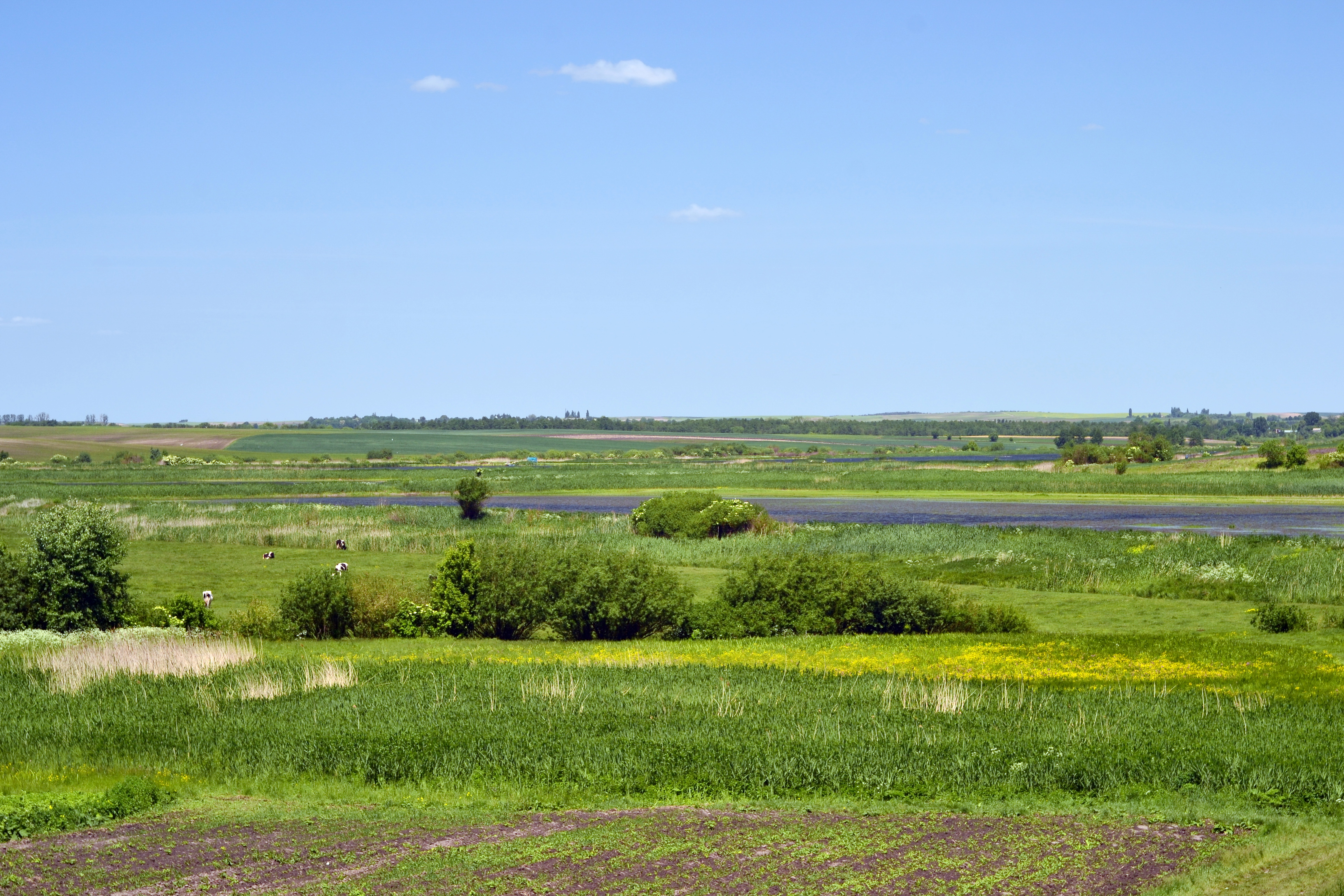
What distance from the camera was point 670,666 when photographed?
95.6 feet

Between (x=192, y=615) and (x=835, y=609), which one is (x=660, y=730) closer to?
(x=835, y=609)

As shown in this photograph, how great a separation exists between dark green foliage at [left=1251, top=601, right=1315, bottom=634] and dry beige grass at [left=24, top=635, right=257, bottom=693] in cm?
2752

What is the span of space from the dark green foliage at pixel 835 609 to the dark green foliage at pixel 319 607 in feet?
36.0

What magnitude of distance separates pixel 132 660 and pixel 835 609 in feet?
67.6

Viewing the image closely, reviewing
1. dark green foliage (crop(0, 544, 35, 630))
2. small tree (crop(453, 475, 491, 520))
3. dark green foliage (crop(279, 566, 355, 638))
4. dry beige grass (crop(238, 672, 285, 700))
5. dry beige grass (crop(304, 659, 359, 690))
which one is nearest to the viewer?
dry beige grass (crop(238, 672, 285, 700))

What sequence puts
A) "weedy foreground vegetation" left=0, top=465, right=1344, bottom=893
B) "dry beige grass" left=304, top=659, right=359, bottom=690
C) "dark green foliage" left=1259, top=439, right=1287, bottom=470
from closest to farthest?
1. "weedy foreground vegetation" left=0, top=465, right=1344, bottom=893
2. "dry beige grass" left=304, top=659, right=359, bottom=690
3. "dark green foliage" left=1259, top=439, right=1287, bottom=470

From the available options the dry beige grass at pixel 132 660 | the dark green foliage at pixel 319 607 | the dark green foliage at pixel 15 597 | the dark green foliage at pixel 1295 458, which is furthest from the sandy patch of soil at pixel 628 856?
the dark green foliage at pixel 1295 458

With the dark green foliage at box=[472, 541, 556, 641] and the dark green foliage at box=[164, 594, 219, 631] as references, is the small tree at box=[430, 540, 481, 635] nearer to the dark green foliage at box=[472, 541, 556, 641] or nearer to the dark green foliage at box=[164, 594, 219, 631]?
the dark green foliage at box=[472, 541, 556, 641]

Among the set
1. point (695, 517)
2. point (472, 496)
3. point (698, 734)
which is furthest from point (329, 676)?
point (472, 496)

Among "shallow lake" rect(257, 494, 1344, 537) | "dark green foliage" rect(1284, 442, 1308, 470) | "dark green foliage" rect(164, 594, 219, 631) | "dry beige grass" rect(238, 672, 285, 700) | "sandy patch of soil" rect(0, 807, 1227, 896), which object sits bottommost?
"shallow lake" rect(257, 494, 1344, 537)

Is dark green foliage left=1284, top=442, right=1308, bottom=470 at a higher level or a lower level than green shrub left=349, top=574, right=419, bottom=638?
higher

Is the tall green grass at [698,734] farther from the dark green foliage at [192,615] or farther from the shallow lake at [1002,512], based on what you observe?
the shallow lake at [1002,512]

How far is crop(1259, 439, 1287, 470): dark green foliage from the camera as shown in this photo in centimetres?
11950

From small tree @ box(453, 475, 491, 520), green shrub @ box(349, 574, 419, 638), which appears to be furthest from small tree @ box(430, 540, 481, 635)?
small tree @ box(453, 475, 491, 520)
